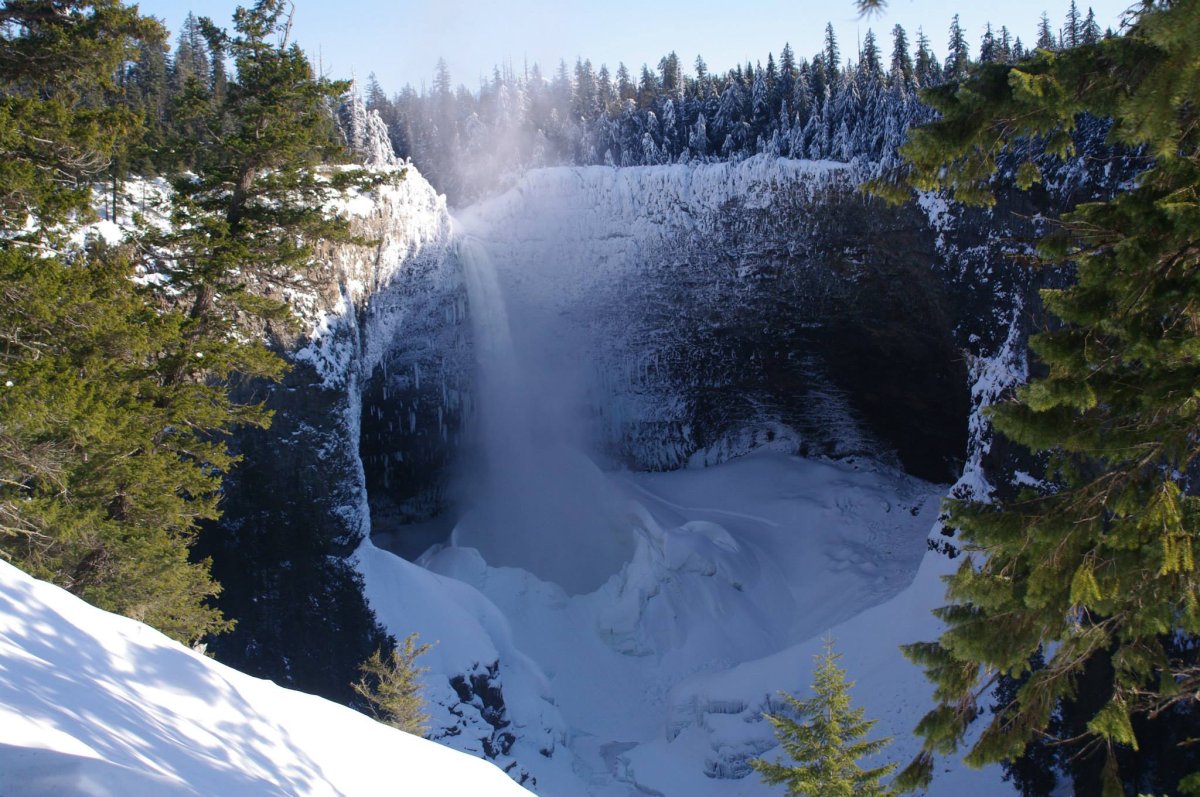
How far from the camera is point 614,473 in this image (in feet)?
111

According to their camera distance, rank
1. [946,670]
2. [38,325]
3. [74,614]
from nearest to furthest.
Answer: [946,670] → [74,614] → [38,325]

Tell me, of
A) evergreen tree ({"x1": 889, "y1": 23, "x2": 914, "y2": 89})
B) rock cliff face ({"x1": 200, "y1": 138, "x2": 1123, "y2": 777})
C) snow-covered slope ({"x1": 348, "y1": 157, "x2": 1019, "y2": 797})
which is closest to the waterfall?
snow-covered slope ({"x1": 348, "y1": 157, "x2": 1019, "y2": 797})

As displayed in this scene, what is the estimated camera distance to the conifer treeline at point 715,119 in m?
25.2

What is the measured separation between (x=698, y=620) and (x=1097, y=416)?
884 inches

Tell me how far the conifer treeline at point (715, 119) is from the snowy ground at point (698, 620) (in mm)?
12684

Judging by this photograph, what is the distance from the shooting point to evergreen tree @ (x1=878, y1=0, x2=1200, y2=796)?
3924mm

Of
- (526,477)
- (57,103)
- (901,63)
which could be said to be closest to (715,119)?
(901,63)

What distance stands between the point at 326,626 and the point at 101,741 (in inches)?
600

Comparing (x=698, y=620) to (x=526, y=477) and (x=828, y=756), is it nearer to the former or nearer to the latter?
(x=526, y=477)

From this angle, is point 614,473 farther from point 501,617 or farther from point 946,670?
point 946,670

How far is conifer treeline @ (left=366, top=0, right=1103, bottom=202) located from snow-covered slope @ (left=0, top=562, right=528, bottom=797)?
19.5 metres

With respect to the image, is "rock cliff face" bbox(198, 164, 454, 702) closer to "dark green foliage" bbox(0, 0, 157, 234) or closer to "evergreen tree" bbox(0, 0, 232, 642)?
"evergreen tree" bbox(0, 0, 232, 642)

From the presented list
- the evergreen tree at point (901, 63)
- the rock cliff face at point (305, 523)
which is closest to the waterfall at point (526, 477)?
the rock cliff face at point (305, 523)

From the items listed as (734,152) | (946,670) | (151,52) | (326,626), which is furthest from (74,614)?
(151,52)
